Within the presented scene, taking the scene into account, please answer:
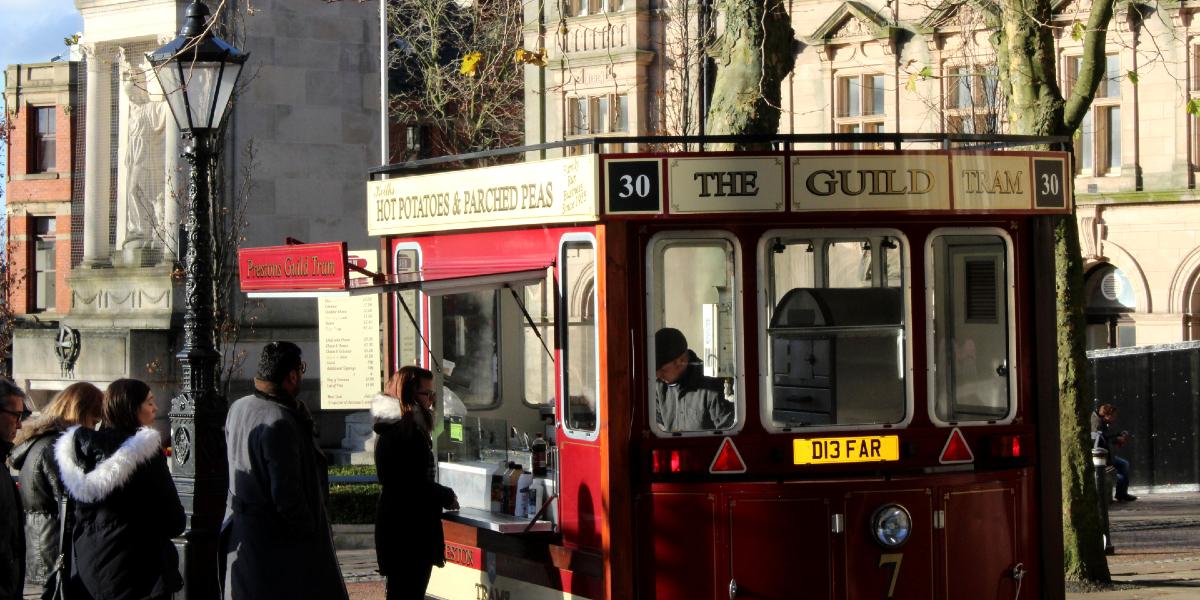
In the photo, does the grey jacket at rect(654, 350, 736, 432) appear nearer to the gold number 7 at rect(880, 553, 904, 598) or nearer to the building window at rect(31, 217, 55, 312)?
the gold number 7 at rect(880, 553, 904, 598)

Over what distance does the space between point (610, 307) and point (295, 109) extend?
15.3m

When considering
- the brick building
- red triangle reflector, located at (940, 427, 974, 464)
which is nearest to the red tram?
red triangle reflector, located at (940, 427, 974, 464)

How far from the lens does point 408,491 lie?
29.6 feet

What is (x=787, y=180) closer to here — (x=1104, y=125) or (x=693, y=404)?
(x=693, y=404)

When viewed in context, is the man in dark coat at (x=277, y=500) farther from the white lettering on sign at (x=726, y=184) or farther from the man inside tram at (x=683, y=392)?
the white lettering on sign at (x=726, y=184)

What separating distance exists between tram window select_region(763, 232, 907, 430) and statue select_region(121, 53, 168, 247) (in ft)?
48.0

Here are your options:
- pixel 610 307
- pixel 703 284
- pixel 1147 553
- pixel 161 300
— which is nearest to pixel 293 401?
pixel 610 307

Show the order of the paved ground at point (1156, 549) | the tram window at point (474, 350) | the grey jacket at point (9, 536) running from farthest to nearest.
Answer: the paved ground at point (1156, 549) < the tram window at point (474, 350) < the grey jacket at point (9, 536)

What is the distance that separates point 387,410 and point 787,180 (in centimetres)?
253

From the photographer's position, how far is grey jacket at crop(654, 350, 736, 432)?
8.15m

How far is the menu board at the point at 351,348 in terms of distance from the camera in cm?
1251

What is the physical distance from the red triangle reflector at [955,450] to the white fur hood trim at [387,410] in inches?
113

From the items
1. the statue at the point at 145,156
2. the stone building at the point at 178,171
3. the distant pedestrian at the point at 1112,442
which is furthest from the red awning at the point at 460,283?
the statue at the point at 145,156

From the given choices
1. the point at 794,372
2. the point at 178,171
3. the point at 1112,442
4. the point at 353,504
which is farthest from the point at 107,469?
the point at 1112,442
